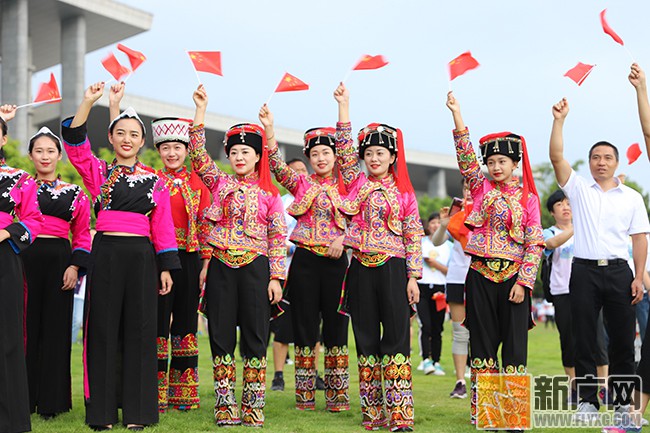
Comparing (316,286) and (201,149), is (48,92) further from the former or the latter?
(316,286)

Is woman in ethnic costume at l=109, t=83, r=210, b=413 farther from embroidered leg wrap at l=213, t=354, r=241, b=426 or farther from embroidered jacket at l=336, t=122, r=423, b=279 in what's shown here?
embroidered jacket at l=336, t=122, r=423, b=279

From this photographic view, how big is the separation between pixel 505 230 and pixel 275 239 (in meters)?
1.77

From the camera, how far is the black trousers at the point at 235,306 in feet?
19.9

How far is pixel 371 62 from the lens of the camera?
6.66 m

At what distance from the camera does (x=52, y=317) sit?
6395 mm

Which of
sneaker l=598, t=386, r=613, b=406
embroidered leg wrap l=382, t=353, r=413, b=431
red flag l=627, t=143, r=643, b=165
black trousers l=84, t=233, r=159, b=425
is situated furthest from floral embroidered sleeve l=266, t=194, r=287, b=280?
red flag l=627, t=143, r=643, b=165

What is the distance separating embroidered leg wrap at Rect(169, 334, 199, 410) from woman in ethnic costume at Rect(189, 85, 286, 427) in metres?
0.69

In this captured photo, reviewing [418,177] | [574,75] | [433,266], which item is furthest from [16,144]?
[418,177]

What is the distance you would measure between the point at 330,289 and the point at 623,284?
7.81 feet

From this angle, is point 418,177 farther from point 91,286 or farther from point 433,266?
point 91,286

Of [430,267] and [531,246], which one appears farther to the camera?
[430,267]

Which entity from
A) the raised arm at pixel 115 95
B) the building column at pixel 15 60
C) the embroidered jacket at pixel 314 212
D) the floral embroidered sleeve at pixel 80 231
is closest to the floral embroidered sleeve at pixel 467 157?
the embroidered jacket at pixel 314 212

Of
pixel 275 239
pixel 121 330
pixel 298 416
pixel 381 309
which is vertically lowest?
pixel 298 416

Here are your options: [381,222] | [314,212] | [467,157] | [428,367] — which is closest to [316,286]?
[314,212]
